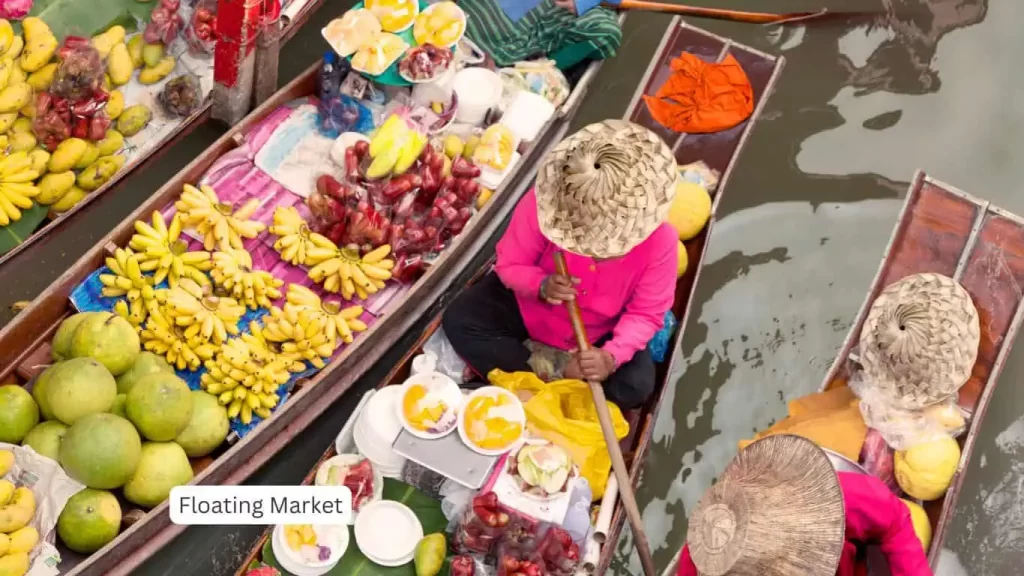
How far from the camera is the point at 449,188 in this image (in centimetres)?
409

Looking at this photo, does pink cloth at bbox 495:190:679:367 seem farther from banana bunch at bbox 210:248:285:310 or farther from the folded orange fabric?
the folded orange fabric

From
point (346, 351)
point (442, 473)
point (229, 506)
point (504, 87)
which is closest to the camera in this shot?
point (229, 506)

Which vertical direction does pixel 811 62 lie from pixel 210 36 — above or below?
above

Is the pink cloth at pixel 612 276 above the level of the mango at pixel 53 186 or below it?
above

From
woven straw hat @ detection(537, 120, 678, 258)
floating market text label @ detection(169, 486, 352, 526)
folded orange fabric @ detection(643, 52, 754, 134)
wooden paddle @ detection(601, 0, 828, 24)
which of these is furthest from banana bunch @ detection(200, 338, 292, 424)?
wooden paddle @ detection(601, 0, 828, 24)

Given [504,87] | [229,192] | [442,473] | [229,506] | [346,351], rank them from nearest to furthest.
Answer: [229,506] → [442,473] → [346,351] → [229,192] → [504,87]

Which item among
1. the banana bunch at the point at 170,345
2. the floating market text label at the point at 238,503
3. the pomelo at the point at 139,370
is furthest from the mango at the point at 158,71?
the floating market text label at the point at 238,503

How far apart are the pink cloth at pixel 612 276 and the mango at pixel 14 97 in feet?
7.15

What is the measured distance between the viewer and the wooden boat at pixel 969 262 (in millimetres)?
3727

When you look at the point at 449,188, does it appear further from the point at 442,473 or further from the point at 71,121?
the point at 71,121

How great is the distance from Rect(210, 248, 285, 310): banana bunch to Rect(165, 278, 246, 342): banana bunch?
59mm

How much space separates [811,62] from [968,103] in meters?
0.86

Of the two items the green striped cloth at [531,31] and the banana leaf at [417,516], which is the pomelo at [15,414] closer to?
the banana leaf at [417,516]

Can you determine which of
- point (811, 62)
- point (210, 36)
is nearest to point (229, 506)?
point (210, 36)
